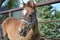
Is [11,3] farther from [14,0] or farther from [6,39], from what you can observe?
[6,39]

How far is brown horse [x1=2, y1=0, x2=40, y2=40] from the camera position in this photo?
2.42 m

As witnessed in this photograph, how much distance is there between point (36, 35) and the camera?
2.80 meters

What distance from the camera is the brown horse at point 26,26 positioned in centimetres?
242

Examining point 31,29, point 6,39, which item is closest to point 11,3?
point 6,39

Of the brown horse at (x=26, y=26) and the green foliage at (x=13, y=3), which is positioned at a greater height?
the green foliage at (x=13, y=3)

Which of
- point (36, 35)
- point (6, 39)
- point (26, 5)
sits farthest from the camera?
point (6, 39)

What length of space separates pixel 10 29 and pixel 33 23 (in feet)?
2.78

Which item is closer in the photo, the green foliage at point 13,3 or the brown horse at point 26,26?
the brown horse at point 26,26

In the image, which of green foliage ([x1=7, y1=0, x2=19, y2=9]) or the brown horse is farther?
green foliage ([x1=7, y1=0, x2=19, y2=9])

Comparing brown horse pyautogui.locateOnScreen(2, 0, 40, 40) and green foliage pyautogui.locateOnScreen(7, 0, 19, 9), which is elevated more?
green foliage pyautogui.locateOnScreen(7, 0, 19, 9)

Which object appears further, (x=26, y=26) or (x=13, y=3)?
(x=13, y=3)

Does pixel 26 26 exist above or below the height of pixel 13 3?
below

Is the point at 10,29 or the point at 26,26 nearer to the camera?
the point at 26,26

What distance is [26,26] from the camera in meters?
2.46
